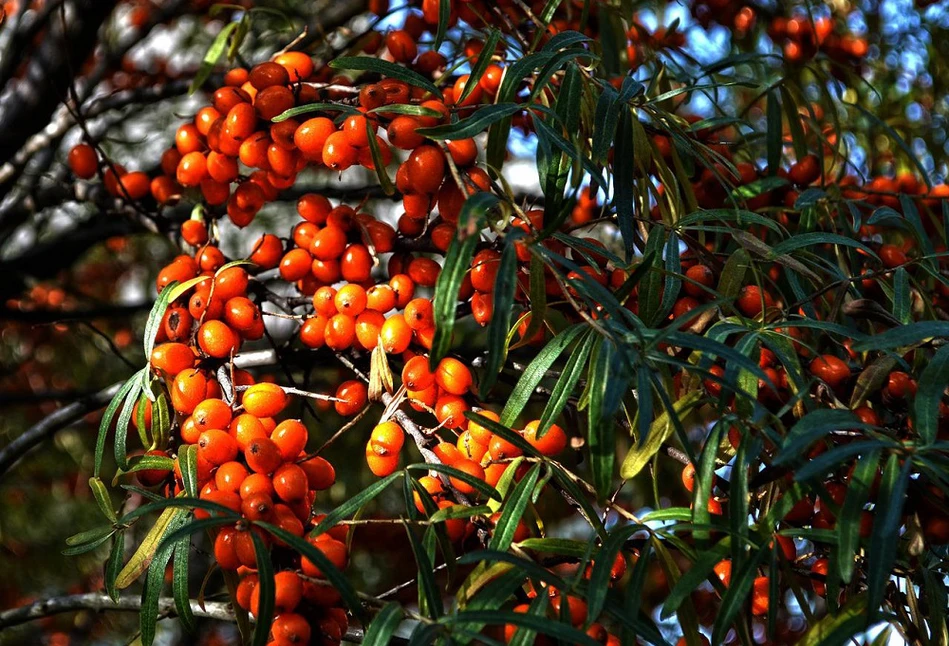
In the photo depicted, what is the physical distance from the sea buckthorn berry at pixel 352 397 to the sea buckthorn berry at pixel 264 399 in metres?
0.11

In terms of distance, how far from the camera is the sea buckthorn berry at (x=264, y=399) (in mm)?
1014

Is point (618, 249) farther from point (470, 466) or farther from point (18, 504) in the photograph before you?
point (18, 504)

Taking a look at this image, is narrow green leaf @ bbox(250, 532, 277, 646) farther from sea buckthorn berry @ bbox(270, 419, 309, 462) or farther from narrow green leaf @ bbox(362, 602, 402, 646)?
sea buckthorn berry @ bbox(270, 419, 309, 462)

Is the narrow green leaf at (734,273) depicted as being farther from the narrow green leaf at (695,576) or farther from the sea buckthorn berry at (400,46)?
the sea buckthorn berry at (400,46)

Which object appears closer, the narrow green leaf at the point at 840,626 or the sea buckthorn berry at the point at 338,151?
the narrow green leaf at the point at 840,626

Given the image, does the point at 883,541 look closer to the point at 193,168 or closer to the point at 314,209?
the point at 314,209

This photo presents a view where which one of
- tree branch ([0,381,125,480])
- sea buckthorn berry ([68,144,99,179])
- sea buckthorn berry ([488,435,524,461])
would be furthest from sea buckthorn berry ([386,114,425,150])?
sea buckthorn berry ([68,144,99,179])

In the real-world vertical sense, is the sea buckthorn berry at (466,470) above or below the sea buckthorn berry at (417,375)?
below

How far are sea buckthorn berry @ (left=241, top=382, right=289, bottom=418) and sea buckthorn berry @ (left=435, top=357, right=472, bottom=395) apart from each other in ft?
0.60

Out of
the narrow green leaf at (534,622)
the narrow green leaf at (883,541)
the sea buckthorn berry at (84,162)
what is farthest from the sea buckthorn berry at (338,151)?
the sea buckthorn berry at (84,162)

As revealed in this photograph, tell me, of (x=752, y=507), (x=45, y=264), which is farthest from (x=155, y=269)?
(x=752, y=507)

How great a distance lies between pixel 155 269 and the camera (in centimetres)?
342

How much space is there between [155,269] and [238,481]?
8.84 ft

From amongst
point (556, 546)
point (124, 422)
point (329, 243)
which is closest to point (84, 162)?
point (329, 243)
